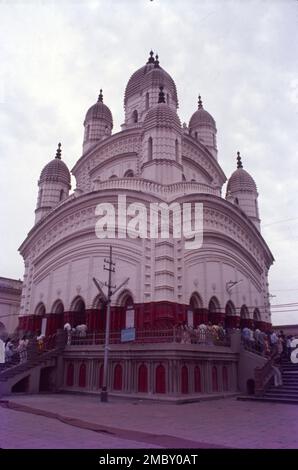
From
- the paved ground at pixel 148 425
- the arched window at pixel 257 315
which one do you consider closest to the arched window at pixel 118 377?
the paved ground at pixel 148 425

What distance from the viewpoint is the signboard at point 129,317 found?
75.7 ft

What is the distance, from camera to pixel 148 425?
11336mm

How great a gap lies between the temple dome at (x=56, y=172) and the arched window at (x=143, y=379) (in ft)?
68.6

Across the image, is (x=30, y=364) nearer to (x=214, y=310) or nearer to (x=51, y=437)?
(x=214, y=310)

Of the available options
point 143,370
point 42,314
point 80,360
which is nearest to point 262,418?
point 143,370

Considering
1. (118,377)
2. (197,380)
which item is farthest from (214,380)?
(118,377)

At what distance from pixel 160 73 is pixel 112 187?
1314 cm

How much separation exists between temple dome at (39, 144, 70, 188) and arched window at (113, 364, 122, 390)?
65.2 ft

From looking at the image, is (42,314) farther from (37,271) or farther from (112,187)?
(112,187)

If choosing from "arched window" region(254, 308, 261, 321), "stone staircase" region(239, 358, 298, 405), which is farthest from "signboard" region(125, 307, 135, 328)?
"arched window" region(254, 308, 261, 321)

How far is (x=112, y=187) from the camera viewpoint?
2581 cm

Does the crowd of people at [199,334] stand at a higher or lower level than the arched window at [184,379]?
higher

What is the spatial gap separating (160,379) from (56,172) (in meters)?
22.6

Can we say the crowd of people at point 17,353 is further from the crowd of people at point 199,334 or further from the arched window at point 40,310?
the crowd of people at point 199,334
